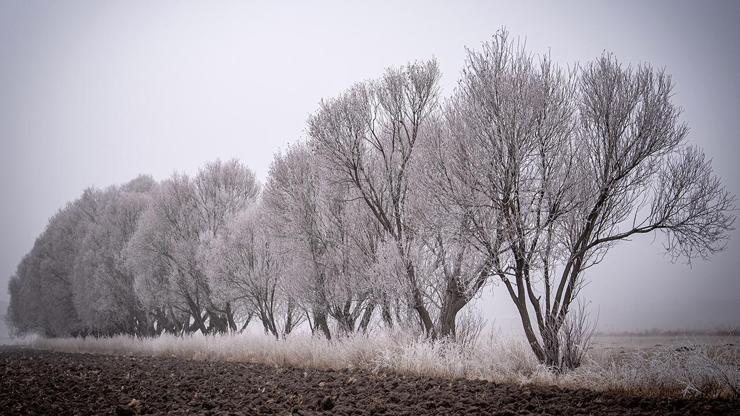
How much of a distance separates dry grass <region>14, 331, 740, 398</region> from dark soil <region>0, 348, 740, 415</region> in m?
0.89

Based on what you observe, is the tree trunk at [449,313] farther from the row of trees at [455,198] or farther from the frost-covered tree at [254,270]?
the frost-covered tree at [254,270]

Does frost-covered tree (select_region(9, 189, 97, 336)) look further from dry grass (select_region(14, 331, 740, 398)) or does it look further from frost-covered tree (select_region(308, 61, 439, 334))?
frost-covered tree (select_region(308, 61, 439, 334))

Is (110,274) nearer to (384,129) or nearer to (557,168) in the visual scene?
Answer: (384,129)

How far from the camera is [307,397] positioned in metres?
6.12

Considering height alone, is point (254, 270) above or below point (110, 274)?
below

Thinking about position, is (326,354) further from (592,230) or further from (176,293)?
(176,293)

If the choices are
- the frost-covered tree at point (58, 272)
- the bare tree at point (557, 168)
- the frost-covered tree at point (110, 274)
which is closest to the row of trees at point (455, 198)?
the bare tree at point (557, 168)

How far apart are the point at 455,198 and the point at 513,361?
3.73m

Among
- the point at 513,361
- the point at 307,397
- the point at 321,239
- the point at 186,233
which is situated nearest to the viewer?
the point at 307,397

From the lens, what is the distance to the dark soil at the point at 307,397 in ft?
15.9

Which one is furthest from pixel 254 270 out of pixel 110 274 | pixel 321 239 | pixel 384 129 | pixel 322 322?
pixel 110 274

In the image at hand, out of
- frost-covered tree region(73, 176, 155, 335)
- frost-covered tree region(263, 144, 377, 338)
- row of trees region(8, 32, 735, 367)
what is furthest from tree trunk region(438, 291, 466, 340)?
frost-covered tree region(73, 176, 155, 335)

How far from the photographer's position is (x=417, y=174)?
10.8 meters

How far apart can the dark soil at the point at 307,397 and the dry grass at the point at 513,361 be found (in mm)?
889
